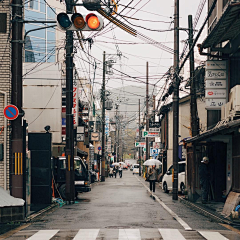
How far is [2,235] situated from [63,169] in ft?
45.9

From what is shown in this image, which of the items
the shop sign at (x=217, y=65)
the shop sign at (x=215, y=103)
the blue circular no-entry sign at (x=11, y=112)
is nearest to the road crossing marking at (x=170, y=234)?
the blue circular no-entry sign at (x=11, y=112)

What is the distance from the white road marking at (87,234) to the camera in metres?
11.0

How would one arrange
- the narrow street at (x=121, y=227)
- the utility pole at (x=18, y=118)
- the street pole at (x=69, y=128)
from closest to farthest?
1. the narrow street at (x=121, y=227)
2. the utility pole at (x=18, y=118)
3. the street pole at (x=69, y=128)

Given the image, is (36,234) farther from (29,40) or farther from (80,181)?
(29,40)

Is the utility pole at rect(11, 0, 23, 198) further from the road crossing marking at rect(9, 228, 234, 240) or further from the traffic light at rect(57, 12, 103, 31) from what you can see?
the traffic light at rect(57, 12, 103, 31)

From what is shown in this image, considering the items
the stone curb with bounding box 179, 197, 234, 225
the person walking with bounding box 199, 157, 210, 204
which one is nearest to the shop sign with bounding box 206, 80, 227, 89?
the person walking with bounding box 199, 157, 210, 204

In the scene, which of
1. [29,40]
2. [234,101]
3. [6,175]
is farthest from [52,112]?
[234,101]

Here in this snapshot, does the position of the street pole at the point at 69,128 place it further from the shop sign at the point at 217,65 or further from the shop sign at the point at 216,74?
the shop sign at the point at 217,65

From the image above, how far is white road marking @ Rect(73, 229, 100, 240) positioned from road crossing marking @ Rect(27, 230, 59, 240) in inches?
25.9

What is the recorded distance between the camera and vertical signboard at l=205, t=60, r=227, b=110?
21.3 m

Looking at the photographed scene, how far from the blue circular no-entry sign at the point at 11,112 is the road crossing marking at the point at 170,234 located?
553 centimetres

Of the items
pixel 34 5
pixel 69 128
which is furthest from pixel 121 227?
pixel 34 5

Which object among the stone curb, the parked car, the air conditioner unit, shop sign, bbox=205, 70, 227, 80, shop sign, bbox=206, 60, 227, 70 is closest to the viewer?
the stone curb

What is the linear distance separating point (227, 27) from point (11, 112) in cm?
855
